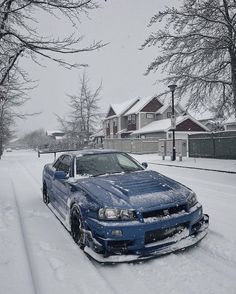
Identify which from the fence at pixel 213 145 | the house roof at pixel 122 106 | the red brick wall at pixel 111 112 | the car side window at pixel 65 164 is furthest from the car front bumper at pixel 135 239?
the red brick wall at pixel 111 112

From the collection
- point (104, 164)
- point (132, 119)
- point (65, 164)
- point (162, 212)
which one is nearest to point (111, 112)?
point (132, 119)

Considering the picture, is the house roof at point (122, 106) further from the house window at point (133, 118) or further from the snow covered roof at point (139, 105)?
the house window at point (133, 118)

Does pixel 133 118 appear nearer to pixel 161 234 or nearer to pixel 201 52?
pixel 201 52

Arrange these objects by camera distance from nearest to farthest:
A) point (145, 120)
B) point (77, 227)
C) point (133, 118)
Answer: point (77, 227) < point (145, 120) < point (133, 118)

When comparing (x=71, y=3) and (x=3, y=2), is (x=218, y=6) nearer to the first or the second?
(x=71, y=3)

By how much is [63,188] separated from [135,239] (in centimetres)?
232

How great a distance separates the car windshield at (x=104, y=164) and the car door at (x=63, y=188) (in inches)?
9.8

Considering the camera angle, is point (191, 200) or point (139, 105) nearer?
point (191, 200)

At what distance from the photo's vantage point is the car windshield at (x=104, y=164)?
5.82m

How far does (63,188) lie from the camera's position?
6.03m

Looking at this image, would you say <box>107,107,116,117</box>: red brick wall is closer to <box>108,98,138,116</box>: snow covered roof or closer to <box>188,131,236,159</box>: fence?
<box>108,98,138,116</box>: snow covered roof

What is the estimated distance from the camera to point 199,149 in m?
25.3

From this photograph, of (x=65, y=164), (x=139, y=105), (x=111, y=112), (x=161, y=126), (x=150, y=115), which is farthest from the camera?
(x=111, y=112)

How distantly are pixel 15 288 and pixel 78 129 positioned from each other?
5098cm
